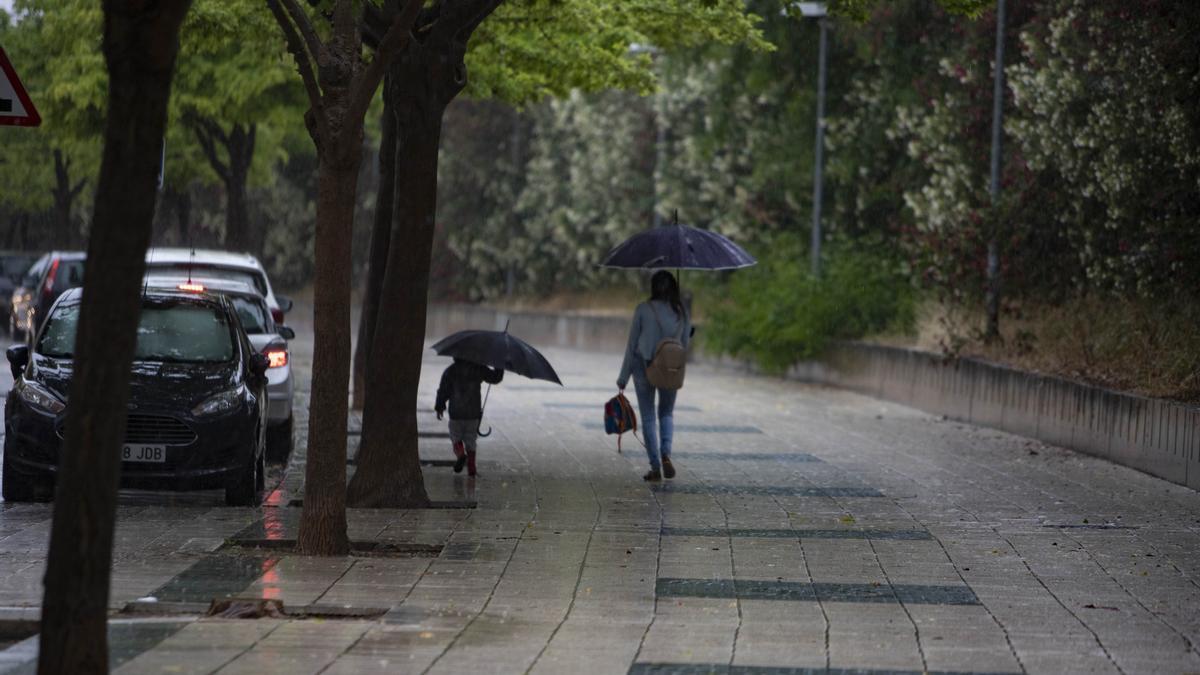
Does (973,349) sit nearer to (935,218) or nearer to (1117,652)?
(935,218)

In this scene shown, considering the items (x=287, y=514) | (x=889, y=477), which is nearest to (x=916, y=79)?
(x=889, y=477)

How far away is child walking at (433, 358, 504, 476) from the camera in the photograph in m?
14.9

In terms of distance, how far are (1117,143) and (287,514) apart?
35.4 feet

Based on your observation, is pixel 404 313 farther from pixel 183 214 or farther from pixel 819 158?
pixel 183 214

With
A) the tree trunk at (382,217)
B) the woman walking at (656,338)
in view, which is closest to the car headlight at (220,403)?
the woman walking at (656,338)

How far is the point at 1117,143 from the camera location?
20.1m

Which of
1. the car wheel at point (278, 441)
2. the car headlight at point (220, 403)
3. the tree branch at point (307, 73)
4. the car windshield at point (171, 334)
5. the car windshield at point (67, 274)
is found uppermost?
the tree branch at point (307, 73)

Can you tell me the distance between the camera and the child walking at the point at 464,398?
1492 centimetres

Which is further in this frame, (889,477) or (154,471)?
(889,477)

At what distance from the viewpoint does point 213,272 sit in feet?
64.4

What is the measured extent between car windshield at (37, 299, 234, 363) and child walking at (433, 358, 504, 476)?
1678mm

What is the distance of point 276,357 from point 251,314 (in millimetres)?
1126

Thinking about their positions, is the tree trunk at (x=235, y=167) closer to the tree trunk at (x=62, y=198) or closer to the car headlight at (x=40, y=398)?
the tree trunk at (x=62, y=198)

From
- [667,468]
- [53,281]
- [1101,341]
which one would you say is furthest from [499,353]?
[53,281]
